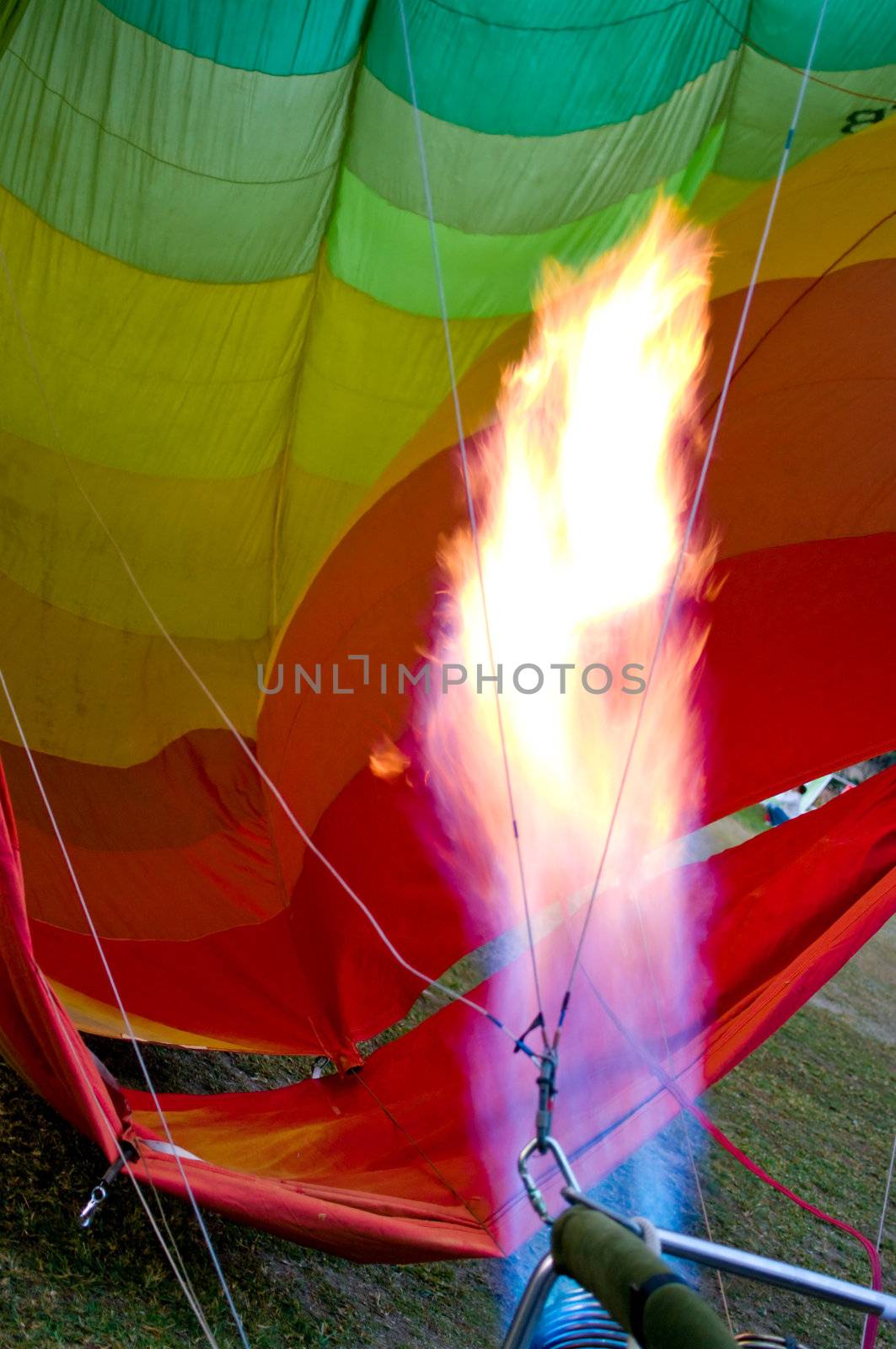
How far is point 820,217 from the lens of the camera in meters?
2.90

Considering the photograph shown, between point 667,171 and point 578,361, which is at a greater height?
point 667,171

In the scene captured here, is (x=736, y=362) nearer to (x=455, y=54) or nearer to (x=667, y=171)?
(x=667, y=171)

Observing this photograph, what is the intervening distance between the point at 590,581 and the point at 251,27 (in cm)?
148

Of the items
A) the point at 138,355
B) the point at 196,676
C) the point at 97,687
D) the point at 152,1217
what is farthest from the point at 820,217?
the point at 152,1217

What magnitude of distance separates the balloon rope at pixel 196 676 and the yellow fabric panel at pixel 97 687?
0.04 metres

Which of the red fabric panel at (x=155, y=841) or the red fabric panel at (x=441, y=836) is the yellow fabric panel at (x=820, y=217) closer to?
the red fabric panel at (x=441, y=836)

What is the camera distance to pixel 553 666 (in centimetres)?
314

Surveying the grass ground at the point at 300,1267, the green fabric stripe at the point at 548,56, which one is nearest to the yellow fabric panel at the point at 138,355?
the green fabric stripe at the point at 548,56

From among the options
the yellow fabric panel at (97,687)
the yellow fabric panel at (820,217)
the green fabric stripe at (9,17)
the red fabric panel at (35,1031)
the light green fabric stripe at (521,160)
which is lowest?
the red fabric panel at (35,1031)

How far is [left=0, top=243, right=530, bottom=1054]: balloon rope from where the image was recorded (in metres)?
3.08

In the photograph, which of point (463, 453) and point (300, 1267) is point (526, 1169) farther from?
point (463, 453)

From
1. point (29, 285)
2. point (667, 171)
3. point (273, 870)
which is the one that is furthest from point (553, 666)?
point (29, 285)

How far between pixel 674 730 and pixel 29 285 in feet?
6.42

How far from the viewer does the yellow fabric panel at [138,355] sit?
10.2 feet
